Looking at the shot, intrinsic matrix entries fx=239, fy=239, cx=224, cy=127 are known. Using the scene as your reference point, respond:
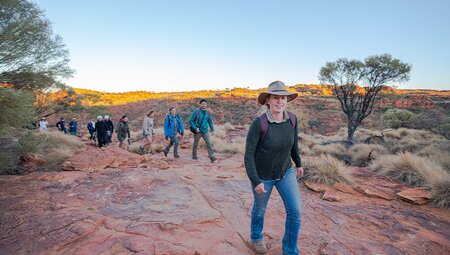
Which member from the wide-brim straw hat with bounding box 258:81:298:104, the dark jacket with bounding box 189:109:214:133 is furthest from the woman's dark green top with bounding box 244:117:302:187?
the dark jacket with bounding box 189:109:214:133

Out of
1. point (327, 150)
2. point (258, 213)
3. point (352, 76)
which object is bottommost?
point (327, 150)

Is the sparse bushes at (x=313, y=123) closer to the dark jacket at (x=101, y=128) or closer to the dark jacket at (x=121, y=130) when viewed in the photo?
the dark jacket at (x=121, y=130)

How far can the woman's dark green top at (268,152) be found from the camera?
2.48 meters

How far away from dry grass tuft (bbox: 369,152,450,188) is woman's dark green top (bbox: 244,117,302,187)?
15.2ft

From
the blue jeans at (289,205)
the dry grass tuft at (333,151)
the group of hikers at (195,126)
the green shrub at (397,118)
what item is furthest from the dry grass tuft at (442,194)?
the green shrub at (397,118)

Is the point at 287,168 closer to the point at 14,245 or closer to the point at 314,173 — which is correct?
the point at 14,245

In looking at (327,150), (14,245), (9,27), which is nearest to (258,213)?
(14,245)

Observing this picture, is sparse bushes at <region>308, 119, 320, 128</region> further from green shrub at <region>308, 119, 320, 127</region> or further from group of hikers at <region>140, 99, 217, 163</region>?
group of hikers at <region>140, 99, 217, 163</region>

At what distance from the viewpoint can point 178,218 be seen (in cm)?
345

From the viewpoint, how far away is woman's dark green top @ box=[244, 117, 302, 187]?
248cm

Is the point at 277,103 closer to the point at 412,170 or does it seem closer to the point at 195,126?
the point at 195,126

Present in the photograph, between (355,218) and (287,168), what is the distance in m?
2.29

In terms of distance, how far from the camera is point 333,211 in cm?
425

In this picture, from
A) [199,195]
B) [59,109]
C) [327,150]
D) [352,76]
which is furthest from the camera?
[59,109]
